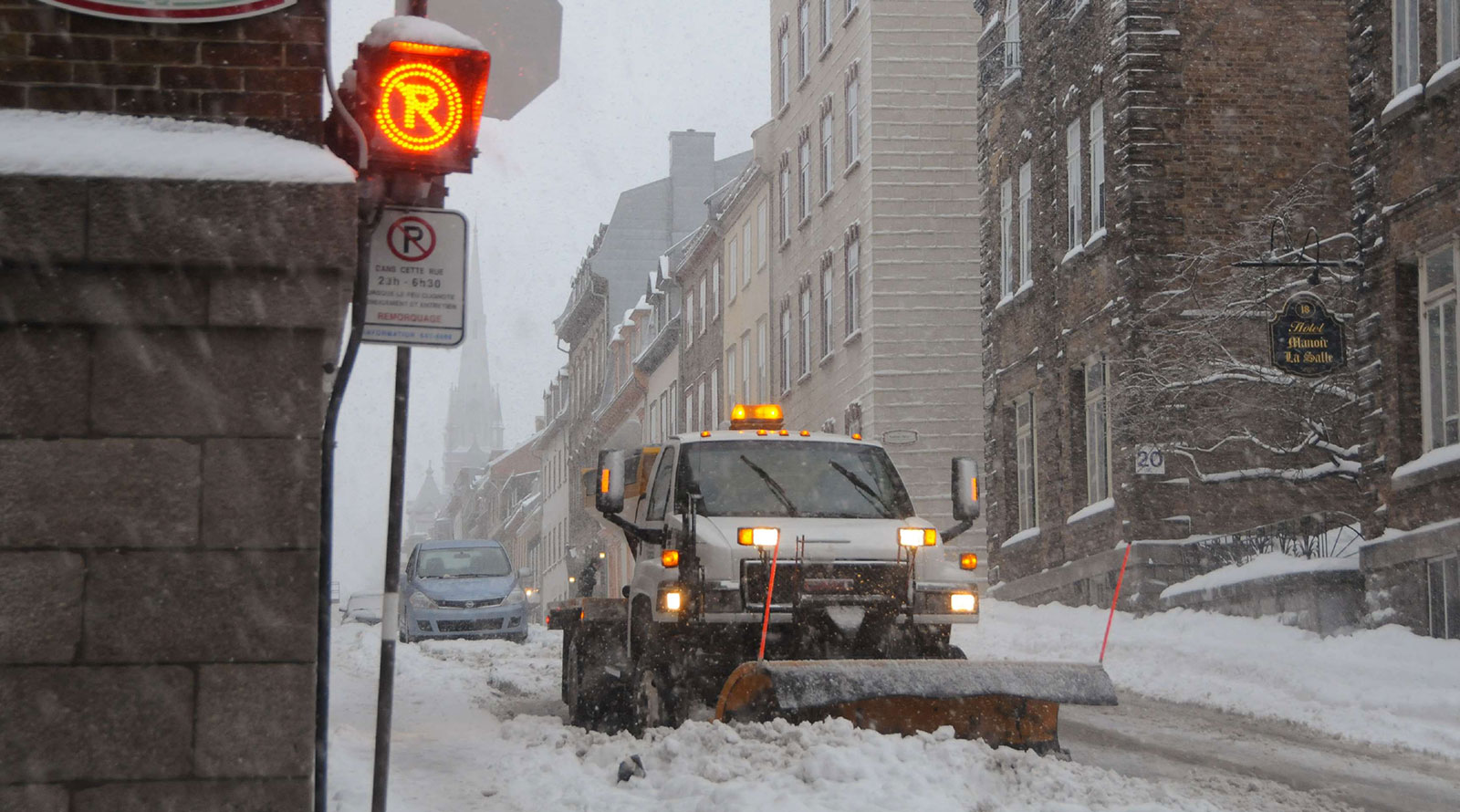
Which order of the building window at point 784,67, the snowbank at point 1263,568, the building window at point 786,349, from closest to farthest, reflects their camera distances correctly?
1. the snowbank at point 1263,568
2. the building window at point 786,349
3. the building window at point 784,67

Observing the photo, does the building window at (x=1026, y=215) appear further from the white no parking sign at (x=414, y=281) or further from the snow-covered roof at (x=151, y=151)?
the snow-covered roof at (x=151, y=151)

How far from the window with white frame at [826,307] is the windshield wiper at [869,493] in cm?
→ 2586

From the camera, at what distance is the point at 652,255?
241 feet

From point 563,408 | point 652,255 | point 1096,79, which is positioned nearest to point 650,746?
point 1096,79

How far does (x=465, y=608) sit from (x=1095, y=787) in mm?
19982

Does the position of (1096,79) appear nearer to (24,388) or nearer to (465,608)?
(465,608)

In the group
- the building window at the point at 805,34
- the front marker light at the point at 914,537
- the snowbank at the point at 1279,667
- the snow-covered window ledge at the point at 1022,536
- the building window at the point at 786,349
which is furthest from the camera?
the building window at the point at 786,349

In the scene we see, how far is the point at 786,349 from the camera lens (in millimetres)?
43844

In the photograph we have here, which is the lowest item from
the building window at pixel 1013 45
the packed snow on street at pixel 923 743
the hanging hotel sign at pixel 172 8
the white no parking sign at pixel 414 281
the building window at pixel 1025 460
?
the packed snow on street at pixel 923 743

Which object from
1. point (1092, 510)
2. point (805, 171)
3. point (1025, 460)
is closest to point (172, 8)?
point (1092, 510)

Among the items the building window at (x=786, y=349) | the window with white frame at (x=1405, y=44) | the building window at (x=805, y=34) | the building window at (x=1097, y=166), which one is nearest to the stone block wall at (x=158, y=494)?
the window with white frame at (x=1405, y=44)

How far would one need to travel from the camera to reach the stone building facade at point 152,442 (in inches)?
240

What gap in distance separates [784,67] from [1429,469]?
29.6 meters

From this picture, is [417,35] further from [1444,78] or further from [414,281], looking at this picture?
[1444,78]
